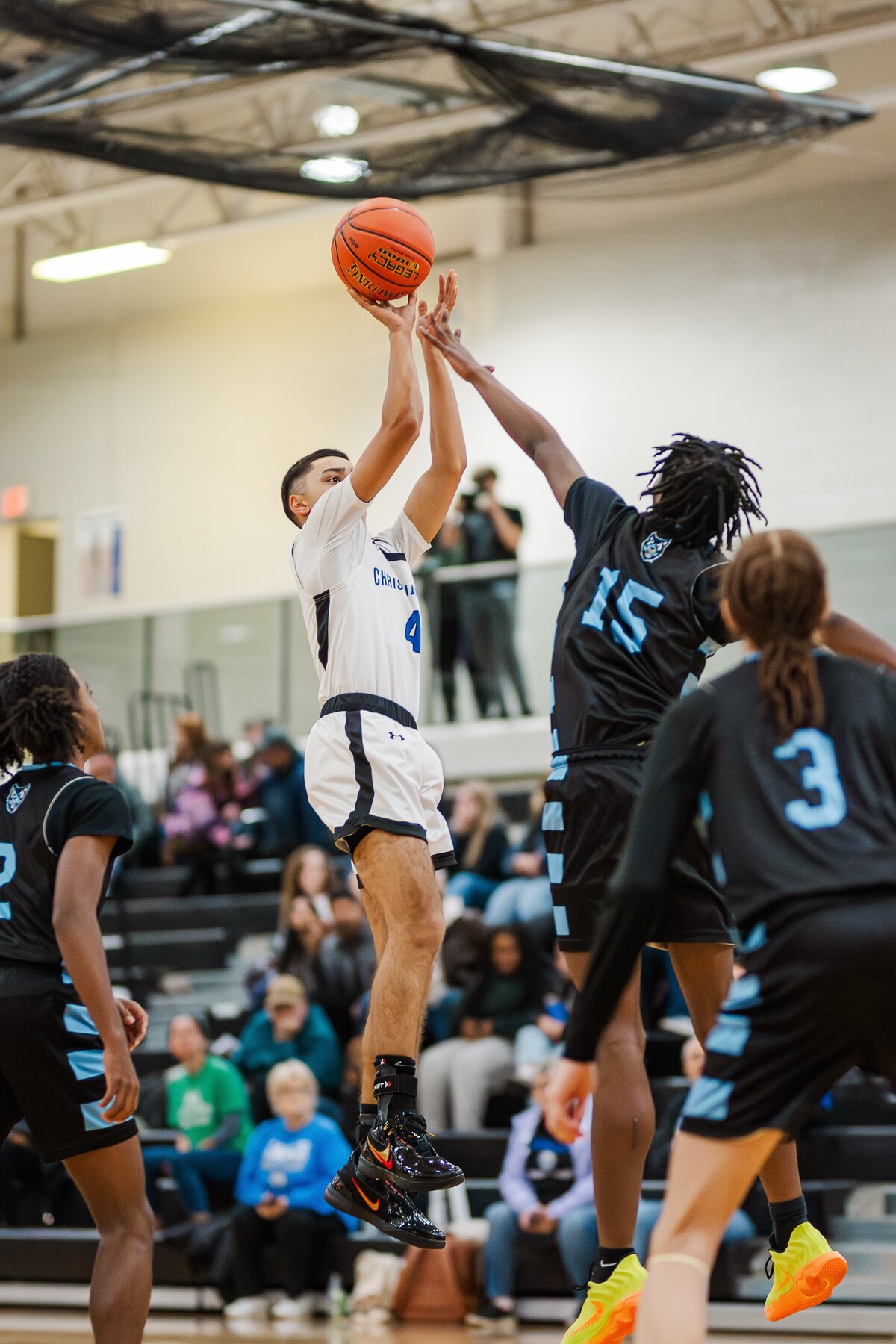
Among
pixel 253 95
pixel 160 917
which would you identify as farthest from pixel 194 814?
pixel 253 95

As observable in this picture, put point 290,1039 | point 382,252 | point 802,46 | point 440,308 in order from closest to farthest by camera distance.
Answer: point 382,252
point 440,308
point 290,1039
point 802,46

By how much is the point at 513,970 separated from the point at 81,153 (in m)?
4.96

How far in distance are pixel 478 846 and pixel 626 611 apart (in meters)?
6.88

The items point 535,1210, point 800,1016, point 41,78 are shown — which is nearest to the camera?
point 800,1016

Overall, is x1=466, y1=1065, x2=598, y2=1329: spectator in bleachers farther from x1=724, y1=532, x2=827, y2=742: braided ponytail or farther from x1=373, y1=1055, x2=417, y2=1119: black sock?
x1=724, y1=532, x2=827, y2=742: braided ponytail

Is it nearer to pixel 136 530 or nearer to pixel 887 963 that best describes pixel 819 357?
pixel 136 530

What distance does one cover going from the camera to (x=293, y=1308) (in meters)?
9.01

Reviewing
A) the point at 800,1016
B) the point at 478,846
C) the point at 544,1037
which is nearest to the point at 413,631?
the point at 800,1016

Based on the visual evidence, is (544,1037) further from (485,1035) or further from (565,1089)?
(565,1089)

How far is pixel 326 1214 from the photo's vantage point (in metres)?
9.23

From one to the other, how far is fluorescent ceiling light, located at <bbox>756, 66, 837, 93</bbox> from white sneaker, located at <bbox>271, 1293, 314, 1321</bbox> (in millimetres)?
8848

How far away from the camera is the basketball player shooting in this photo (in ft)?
15.9

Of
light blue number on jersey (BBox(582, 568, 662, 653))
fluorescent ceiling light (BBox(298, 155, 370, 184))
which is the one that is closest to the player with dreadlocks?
light blue number on jersey (BBox(582, 568, 662, 653))

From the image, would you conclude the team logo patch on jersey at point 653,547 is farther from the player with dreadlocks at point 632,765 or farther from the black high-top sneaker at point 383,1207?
the black high-top sneaker at point 383,1207
